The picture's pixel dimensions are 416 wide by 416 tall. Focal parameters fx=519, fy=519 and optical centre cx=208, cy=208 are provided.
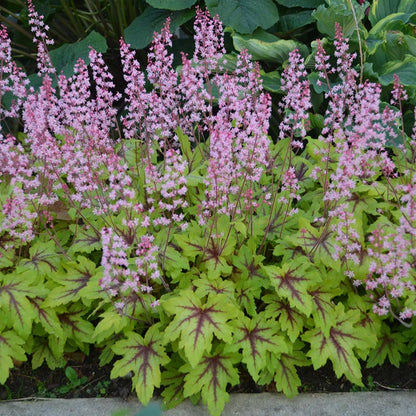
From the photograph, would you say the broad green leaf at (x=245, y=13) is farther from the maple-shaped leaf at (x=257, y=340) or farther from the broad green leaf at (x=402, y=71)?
the maple-shaped leaf at (x=257, y=340)

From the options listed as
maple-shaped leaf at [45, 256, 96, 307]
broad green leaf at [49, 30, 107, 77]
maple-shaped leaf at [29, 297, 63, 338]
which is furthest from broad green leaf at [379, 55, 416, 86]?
maple-shaped leaf at [29, 297, 63, 338]

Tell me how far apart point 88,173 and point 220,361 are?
44.1 inches

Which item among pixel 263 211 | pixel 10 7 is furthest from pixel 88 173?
pixel 10 7

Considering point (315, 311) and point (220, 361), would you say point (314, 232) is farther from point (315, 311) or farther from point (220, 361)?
point (220, 361)

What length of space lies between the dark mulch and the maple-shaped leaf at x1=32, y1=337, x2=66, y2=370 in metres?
0.09

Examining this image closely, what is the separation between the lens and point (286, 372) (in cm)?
253

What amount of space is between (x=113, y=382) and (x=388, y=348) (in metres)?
1.44

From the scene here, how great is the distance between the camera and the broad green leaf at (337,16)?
3.95m

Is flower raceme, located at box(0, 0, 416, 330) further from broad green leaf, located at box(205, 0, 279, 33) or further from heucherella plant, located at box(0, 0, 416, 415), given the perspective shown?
broad green leaf, located at box(205, 0, 279, 33)

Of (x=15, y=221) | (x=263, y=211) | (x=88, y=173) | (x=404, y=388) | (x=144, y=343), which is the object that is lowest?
(x=404, y=388)

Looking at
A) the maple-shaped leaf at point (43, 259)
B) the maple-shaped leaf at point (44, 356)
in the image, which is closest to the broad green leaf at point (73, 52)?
the maple-shaped leaf at point (43, 259)

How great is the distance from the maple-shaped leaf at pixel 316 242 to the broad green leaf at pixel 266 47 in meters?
1.84

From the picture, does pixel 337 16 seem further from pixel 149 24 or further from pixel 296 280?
pixel 296 280

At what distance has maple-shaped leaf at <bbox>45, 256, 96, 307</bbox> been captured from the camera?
2.55m
